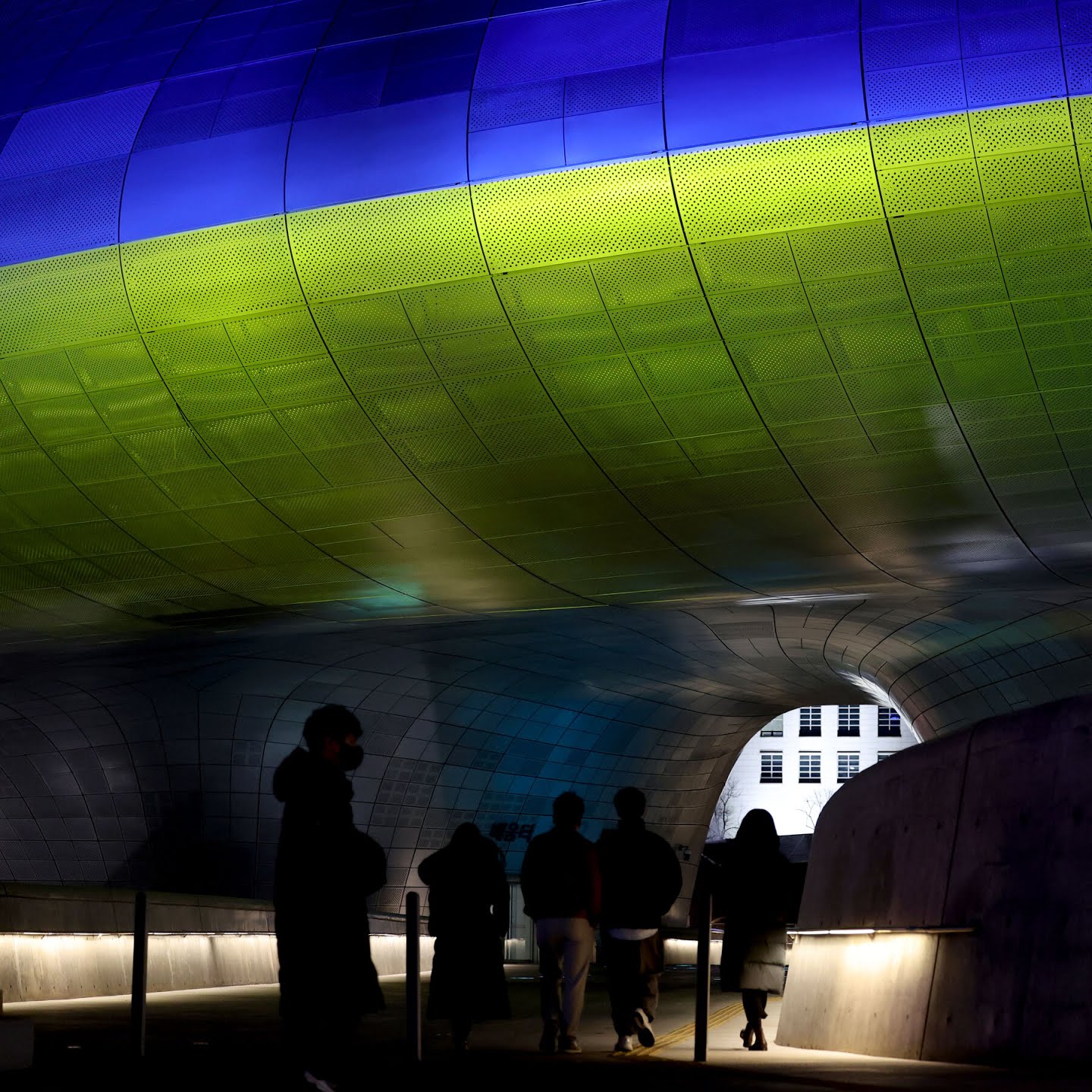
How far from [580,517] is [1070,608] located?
8.22m

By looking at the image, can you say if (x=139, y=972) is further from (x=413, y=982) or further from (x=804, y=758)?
(x=804, y=758)

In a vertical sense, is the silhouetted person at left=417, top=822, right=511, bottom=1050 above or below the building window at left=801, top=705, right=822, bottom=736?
below

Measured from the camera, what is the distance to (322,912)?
6051 millimetres

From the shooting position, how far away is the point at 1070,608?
2105 centimetres

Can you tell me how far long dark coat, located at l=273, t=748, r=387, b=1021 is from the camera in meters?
5.98

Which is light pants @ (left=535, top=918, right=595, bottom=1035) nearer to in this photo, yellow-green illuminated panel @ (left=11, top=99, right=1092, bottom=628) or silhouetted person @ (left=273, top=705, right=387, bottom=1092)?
silhouetted person @ (left=273, top=705, right=387, bottom=1092)

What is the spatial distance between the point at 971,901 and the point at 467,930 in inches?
142

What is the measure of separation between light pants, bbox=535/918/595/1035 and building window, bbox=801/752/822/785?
264 ft

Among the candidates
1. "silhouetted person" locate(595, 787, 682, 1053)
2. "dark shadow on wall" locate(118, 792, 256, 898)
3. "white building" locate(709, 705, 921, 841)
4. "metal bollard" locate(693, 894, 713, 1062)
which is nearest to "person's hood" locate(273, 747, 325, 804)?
"metal bollard" locate(693, 894, 713, 1062)

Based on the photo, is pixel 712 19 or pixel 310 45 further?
pixel 310 45

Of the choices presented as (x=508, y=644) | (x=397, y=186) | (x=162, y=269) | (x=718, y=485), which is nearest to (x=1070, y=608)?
(x=718, y=485)

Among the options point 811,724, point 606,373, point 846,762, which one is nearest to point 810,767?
point 846,762

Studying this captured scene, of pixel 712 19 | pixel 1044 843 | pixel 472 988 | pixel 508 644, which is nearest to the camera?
pixel 1044 843

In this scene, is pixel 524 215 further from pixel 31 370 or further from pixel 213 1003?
pixel 213 1003
